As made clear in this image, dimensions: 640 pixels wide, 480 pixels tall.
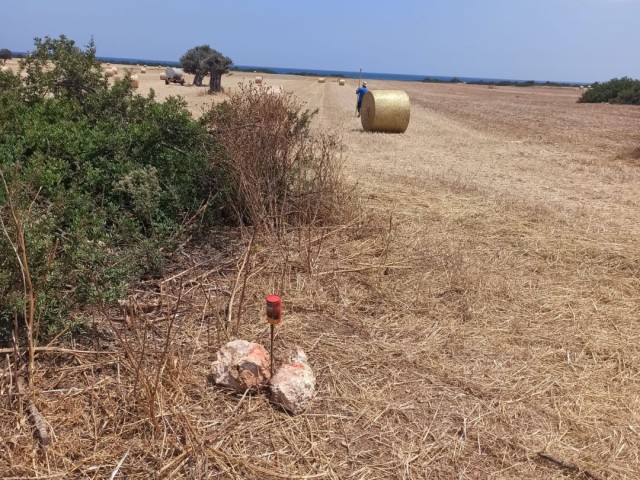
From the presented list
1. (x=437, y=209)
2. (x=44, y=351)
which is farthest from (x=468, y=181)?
(x=44, y=351)

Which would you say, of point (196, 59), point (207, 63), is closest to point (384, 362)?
point (207, 63)

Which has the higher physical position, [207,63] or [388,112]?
[207,63]

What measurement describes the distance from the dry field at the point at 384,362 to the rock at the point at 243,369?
0.25 ft

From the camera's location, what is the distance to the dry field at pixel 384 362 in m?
2.61

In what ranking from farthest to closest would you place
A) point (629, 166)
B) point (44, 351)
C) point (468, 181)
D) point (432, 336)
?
point (629, 166), point (468, 181), point (432, 336), point (44, 351)

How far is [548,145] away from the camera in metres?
14.0

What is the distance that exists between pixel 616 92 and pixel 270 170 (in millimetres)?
41165

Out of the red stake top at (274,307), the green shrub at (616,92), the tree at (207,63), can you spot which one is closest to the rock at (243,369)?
the red stake top at (274,307)

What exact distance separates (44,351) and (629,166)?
11147 millimetres

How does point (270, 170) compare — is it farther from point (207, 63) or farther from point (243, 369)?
point (207, 63)

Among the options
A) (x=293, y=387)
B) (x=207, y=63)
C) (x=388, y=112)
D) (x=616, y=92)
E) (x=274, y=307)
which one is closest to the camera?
(x=274, y=307)

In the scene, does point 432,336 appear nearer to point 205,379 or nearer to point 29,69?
point 205,379

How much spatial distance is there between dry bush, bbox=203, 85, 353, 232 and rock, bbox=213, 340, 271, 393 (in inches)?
80.3

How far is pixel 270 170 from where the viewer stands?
5445 millimetres
